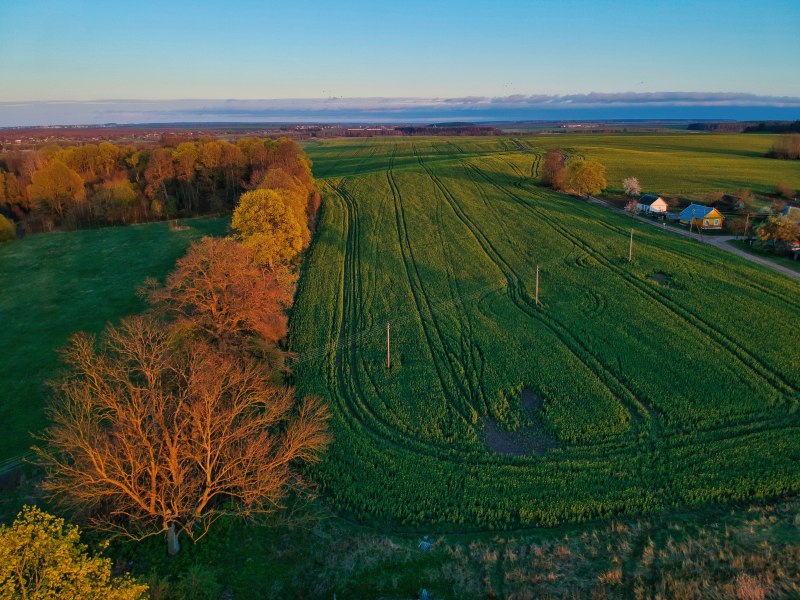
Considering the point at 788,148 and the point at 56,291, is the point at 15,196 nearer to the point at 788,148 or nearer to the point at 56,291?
the point at 56,291

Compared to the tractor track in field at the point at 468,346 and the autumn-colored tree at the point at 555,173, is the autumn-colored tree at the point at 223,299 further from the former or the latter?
the autumn-colored tree at the point at 555,173

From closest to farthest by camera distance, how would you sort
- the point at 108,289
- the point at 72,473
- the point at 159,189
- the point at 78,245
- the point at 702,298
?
the point at 72,473
the point at 702,298
the point at 108,289
the point at 78,245
the point at 159,189

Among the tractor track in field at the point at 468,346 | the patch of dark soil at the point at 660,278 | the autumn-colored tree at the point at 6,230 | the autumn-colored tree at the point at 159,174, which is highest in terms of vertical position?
the autumn-colored tree at the point at 159,174

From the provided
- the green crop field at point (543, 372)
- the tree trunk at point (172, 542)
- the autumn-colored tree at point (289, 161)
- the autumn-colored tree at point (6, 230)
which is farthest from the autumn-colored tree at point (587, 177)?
the autumn-colored tree at point (6, 230)

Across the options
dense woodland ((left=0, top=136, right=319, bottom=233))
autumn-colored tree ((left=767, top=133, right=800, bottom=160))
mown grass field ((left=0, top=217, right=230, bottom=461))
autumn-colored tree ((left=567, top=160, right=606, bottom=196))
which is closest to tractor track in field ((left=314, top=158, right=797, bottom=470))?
mown grass field ((left=0, top=217, right=230, bottom=461))

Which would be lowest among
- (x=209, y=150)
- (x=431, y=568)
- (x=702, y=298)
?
(x=431, y=568)

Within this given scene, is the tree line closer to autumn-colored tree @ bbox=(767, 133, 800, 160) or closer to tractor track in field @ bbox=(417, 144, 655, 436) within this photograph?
tractor track in field @ bbox=(417, 144, 655, 436)

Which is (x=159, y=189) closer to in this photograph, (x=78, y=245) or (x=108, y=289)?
(x=78, y=245)

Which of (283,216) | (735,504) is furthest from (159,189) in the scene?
(735,504)

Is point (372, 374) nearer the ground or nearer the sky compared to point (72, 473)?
nearer the ground
